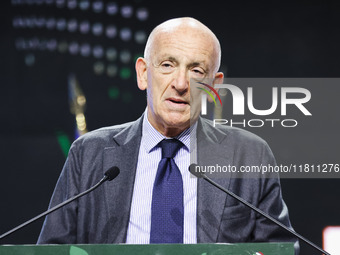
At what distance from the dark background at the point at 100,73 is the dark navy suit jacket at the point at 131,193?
48 centimetres

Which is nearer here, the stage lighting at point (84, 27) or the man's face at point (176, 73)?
the man's face at point (176, 73)

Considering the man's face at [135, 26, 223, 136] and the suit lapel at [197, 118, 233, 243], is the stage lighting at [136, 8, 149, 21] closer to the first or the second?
the man's face at [135, 26, 223, 136]

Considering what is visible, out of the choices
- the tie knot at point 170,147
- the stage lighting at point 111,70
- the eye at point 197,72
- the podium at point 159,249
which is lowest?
the podium at point 159,249

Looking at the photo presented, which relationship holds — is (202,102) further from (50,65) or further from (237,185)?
(50,65)

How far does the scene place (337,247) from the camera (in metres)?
Answer: 2.23

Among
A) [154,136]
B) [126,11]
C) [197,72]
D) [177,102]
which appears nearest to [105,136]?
[154,136]

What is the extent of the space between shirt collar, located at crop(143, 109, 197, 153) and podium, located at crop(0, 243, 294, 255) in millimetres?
698

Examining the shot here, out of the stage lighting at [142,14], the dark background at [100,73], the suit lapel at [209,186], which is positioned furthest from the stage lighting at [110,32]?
the suit lapel at [209,186]

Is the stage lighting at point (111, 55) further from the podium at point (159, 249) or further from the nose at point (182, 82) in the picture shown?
the podium at point (159, 249)

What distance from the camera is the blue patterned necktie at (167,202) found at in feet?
5.15

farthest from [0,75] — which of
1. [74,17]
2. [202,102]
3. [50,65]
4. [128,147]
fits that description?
[202,102]

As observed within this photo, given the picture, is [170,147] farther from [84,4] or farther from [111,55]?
[84,4]

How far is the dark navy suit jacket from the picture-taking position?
1628mm

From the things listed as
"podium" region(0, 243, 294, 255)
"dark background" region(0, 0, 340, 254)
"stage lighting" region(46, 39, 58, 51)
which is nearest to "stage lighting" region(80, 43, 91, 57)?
"dark background" region(0, 0, 340, 254)
